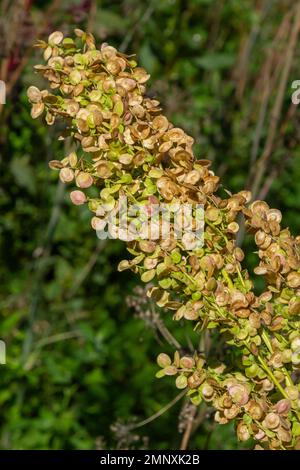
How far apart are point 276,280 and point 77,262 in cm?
194

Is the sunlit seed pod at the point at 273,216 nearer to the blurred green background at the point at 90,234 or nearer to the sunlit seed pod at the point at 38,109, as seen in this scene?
the sunlit seed pod at the point at 38,109

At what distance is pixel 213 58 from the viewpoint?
3.35 metres

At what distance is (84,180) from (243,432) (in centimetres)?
45

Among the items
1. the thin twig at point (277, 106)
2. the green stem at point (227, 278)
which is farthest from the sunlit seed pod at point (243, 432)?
the thin twig at point (277, 106)

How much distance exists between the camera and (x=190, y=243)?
1261 millimetres

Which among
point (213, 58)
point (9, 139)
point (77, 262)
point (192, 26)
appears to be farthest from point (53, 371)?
point (192, 26)

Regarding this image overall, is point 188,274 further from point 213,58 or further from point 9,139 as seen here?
point 213,58

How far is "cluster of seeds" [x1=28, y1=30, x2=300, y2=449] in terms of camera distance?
49.6 inches

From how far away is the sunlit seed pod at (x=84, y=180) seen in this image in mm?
1280

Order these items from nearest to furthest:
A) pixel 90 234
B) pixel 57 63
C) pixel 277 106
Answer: pixel 57 63
pixel 277 106
pixel 90 234

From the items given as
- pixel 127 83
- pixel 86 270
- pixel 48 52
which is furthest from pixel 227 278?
pixel 86 270

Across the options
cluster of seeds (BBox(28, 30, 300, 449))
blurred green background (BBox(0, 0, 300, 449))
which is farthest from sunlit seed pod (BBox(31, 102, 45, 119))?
blurred green background (BBox(0, 0, 300, 449))

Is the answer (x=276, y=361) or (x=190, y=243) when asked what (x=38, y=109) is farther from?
(x=276, y=361)

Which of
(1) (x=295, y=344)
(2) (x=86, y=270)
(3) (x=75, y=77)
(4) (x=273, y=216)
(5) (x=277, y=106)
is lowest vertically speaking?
(2) (x=86, y=270)
